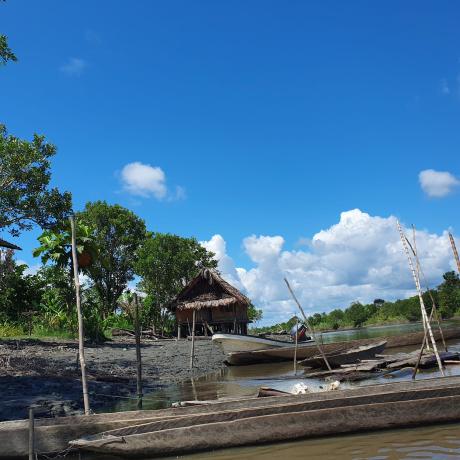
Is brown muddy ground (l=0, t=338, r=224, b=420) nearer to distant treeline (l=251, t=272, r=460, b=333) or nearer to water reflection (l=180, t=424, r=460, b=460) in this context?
water reflection (l=180, t=424, r=460, b=460)

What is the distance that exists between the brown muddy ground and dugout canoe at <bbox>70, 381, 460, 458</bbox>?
2807mm

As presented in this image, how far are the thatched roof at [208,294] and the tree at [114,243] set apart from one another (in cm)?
577

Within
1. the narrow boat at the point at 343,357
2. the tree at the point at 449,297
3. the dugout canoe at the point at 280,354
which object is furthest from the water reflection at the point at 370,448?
the tree at the point at 449,297

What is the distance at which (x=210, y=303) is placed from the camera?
28594 millimetres

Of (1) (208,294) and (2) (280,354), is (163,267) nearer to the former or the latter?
(1) (208,294)

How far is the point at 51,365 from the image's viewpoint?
42.7 ft

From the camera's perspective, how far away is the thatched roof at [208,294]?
28.5 meters

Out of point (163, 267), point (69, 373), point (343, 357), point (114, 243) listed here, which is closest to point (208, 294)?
point (163, 267)

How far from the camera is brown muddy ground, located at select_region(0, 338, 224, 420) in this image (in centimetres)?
876

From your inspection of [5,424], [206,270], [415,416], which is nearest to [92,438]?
[5,424]

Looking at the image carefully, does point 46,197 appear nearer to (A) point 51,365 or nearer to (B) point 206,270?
(A) point 51,365

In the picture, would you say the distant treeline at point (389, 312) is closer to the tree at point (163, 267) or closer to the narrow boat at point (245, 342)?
the tree at point (163, 267)

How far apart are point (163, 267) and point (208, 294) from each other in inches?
197

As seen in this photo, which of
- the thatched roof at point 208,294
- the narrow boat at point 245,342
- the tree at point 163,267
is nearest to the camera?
the narrow boat at point 245,342
